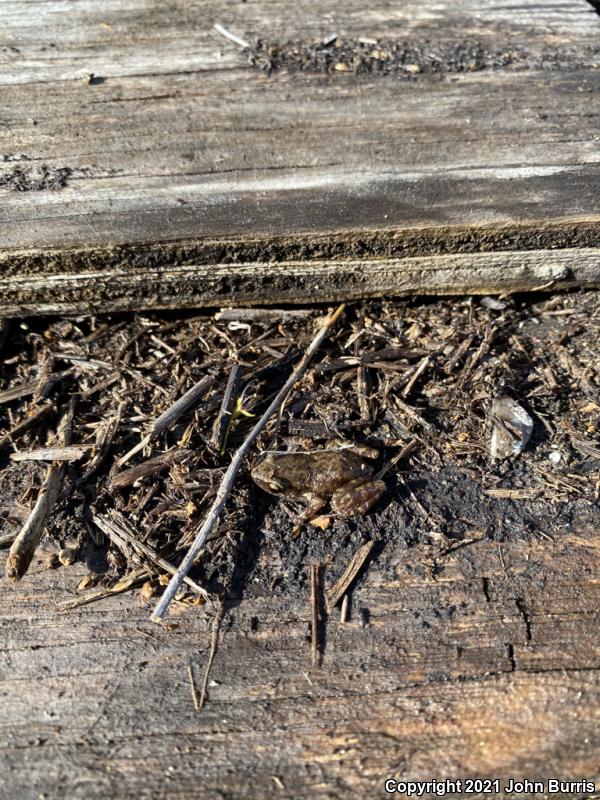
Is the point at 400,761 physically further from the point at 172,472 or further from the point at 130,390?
the point at 130,390

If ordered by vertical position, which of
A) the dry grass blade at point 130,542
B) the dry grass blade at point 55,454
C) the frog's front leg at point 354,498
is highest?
the dry grass blade at point 55,454

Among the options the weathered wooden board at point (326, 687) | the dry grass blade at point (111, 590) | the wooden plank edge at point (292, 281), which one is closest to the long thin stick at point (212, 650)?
the weathered wooden board at point (326, 687)

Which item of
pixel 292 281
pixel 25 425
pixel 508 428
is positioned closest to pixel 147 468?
pixel 25 425

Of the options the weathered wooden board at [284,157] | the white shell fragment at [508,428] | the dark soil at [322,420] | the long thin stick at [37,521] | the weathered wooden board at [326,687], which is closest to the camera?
the weathered wooden board at [326,687]

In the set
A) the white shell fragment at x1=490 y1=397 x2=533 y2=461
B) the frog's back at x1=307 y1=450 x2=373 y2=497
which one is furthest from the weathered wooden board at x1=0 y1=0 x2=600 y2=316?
the frog's back at x1=307 y1=450 x2=373 y2=497

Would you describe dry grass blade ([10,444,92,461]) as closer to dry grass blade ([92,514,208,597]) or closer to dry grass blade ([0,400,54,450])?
dry grass blade ([0,400,54,450])

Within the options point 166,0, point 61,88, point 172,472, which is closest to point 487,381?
point 172,472

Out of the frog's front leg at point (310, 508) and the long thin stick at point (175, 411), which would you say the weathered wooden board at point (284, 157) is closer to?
the long thin stick at point (175, 411)

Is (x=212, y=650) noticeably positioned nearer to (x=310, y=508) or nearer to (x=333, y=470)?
(x=310, y=508)
